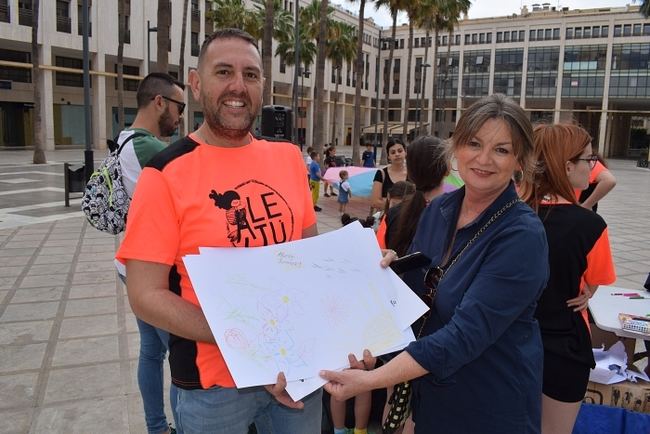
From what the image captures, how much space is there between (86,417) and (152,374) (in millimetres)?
862

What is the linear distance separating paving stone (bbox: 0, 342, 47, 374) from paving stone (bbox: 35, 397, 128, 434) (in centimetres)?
79

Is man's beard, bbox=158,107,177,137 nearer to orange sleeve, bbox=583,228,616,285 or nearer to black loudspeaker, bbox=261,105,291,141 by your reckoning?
orange sleeve, bbox=583,228,616,285

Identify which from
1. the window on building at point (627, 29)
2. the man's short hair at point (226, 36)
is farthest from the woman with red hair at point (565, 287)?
the window on building at point (627, 29)

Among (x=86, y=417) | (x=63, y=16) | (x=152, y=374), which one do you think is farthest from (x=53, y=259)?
(x=63, y=16)

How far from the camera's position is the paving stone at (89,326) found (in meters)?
4.64

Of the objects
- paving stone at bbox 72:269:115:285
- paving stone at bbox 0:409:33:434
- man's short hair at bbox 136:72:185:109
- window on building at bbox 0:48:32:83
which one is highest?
window on building at bbox 0:48:32:83

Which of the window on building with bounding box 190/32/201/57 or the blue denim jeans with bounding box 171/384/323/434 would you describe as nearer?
the blue denim jeans with bounding box 171/384/323/434

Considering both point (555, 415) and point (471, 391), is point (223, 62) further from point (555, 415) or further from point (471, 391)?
point (555, 415)

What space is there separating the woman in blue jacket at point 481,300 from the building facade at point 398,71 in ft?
110

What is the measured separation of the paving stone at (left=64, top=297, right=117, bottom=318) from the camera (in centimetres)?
517

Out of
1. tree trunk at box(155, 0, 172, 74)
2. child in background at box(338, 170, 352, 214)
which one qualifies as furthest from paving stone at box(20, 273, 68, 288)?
child in background at box(338, 170, 352, 214)

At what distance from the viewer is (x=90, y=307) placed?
5.34 meters

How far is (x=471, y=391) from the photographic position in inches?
66.9

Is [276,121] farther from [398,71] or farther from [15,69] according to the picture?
[398,71]
